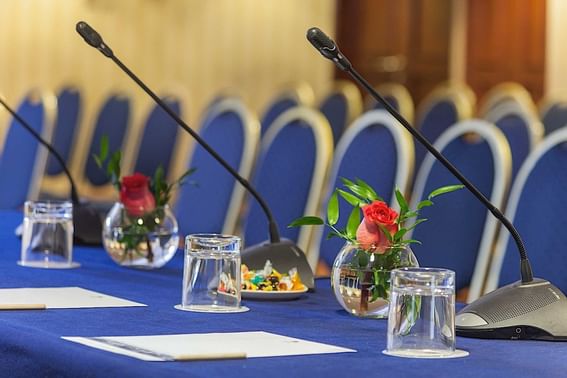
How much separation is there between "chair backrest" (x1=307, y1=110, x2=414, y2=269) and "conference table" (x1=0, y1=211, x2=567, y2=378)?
83 cm

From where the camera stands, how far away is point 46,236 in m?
2.81

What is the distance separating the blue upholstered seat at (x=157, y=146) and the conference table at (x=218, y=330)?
3.67m

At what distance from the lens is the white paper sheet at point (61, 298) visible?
2199mm

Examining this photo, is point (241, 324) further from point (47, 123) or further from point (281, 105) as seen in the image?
point (281, 105)

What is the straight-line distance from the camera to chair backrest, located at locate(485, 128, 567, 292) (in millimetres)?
2824

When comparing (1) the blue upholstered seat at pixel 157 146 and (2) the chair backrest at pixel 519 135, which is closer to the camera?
(2) the chair backrest at pixel 519 135

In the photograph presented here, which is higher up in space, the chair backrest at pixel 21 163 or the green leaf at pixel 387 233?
the chair backrest at pixel 21 163

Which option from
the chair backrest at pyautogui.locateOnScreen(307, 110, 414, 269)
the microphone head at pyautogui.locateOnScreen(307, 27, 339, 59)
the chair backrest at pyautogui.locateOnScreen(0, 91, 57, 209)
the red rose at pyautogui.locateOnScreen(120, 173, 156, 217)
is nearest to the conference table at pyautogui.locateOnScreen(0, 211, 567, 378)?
the red rose at pyautogui.locateOnScreen(120, 173, 156, 217)

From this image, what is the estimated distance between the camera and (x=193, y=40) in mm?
10320

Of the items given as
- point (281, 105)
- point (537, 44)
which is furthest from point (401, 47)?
point (281, 105)

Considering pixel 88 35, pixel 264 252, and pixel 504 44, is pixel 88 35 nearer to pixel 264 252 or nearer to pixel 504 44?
pixel 264 252

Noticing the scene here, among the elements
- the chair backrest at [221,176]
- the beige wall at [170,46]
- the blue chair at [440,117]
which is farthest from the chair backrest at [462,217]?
the beige wall at [170,46]

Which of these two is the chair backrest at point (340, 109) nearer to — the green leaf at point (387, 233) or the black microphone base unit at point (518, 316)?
the green leaf at point (387, 233)

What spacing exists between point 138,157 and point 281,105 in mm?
1056
